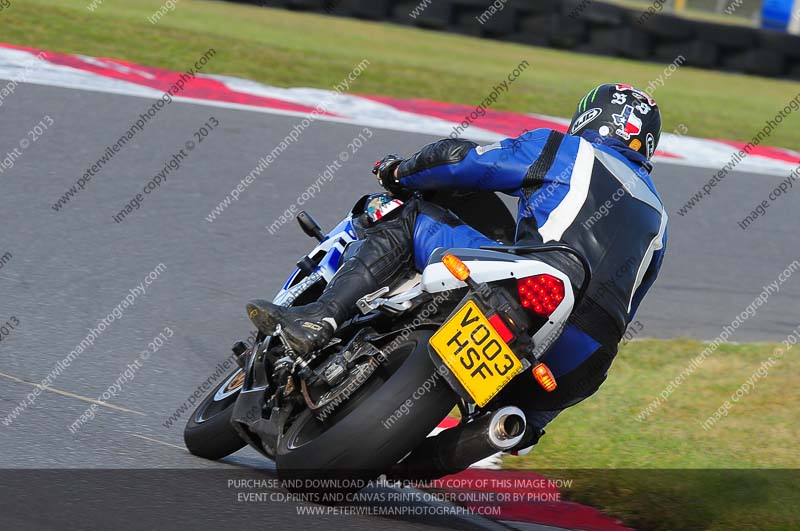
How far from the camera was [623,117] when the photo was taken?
396 cm

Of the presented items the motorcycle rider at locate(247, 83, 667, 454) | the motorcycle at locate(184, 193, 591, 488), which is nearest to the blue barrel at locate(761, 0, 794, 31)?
the motorcycle rider at locate(247, 83, 667, 454)

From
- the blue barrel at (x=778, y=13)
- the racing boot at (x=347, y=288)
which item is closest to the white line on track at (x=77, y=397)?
the racing boot at (x=347, y=288)

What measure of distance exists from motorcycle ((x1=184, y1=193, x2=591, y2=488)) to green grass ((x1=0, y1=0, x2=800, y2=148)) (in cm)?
736

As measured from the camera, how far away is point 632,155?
392 centimetres

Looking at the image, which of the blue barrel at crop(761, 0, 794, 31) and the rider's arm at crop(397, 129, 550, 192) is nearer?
the rider's arm at crop(397, 129, 550, 192)

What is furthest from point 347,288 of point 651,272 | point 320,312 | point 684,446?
point 684,446

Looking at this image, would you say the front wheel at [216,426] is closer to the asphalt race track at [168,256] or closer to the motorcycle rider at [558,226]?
the asphalt race track at [168,256]

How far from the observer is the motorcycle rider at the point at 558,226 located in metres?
3.62

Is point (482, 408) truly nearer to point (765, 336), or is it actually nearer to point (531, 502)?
point (531, 502)

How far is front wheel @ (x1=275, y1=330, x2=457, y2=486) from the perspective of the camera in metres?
3.36

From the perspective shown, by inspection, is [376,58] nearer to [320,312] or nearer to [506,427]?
[320,312]

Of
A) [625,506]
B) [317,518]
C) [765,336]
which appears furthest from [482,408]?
[765,336]

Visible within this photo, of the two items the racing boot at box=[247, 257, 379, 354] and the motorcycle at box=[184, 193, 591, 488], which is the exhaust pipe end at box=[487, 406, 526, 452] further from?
the racing boot at box=[247, 257, 379, 354]

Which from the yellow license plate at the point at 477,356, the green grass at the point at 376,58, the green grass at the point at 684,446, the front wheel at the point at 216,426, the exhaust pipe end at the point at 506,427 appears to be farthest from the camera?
the green grass at the point at 376,58
